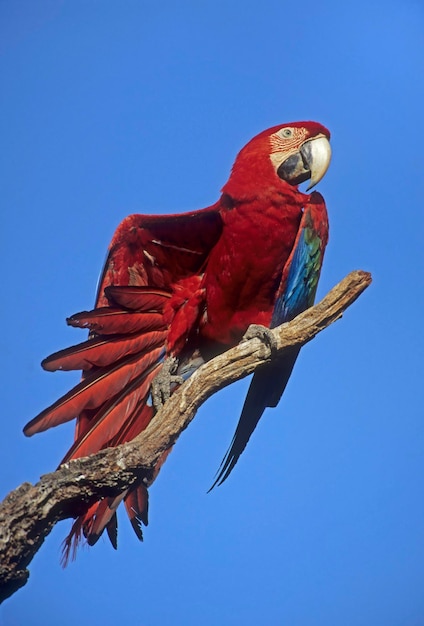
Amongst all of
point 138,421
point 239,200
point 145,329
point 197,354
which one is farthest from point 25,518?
point 239,200

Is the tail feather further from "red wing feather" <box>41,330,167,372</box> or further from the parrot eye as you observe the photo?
the parrot eye

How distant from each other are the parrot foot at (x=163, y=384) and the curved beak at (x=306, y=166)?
92 cm

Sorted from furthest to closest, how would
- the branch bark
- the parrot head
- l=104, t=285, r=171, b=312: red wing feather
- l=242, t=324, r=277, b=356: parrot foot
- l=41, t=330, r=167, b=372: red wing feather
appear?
the parrot head, l=104, t=285, r=171, b=312: red wing feather, l=41, t=330, r=167, b=372: red wing feather, l=242, t=324, r=277, b=356: parrot foot, the branch bark

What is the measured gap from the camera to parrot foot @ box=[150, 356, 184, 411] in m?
2.65

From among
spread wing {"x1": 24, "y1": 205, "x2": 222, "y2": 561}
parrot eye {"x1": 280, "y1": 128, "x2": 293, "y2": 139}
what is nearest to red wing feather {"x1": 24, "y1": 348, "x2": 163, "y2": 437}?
spread wing {"x1": 24, "y1": 205, "x2": 222, "y2": 561}

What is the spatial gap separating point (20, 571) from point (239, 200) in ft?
5.29

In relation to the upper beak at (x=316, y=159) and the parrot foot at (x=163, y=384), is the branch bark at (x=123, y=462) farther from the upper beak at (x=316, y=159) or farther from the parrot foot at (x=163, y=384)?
the upper beak at (x=316, y=159)

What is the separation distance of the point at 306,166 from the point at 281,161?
4.2 inches

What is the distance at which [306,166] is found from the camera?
2.85 metres

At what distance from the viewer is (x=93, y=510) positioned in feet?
8.23

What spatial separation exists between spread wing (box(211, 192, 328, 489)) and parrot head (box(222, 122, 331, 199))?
0.12 m

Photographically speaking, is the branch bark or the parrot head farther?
the parrot head

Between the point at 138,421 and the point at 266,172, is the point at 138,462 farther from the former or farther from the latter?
the point at 266,172

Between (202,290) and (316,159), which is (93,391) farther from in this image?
(316,159)
